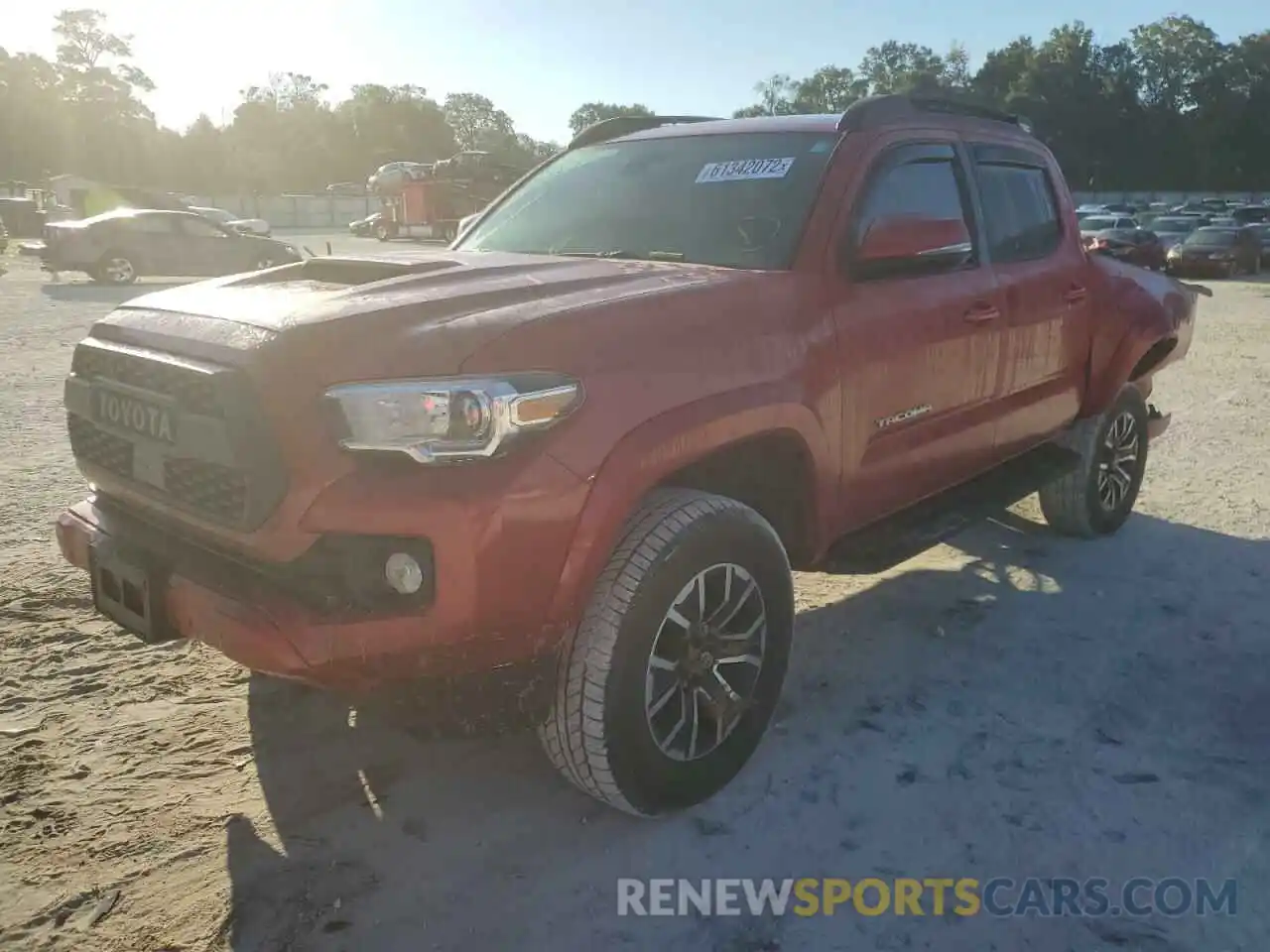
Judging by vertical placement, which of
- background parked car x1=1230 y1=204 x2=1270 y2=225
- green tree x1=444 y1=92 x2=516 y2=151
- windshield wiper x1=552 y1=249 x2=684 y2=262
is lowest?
windshield wiper x1=552 y1=249 x2=684 y2=262

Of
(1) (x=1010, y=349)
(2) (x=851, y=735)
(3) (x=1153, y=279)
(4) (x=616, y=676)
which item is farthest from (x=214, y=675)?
(3) (x=1153, y=279)

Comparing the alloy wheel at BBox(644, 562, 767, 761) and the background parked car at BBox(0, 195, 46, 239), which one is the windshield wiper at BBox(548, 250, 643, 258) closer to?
the alloy wheel at BBox(644, 562, 767, 761)

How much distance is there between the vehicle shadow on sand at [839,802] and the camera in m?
2.60

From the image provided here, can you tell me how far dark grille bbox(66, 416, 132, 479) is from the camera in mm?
2924

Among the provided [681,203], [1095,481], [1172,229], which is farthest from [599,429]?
[1172,229]

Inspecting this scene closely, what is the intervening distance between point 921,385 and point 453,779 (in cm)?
212

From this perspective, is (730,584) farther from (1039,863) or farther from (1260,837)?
(1260,837)

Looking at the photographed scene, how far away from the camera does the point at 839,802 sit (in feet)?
10.2

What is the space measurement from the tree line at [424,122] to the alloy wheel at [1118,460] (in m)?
65.4

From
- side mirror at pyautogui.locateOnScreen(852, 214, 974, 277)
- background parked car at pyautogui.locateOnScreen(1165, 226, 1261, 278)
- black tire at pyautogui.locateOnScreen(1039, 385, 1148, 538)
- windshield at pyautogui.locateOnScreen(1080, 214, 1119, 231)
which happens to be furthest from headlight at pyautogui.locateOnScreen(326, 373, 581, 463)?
windshield at pyautogui.locateOnScreen(1080, 214, 1119, 231)

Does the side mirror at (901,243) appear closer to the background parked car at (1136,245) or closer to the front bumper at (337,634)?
the front bumper at (337,634)

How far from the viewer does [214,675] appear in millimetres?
3883

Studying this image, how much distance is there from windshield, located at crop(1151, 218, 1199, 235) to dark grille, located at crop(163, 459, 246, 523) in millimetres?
34994

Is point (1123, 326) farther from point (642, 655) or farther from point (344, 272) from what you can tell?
point (344, 272)
